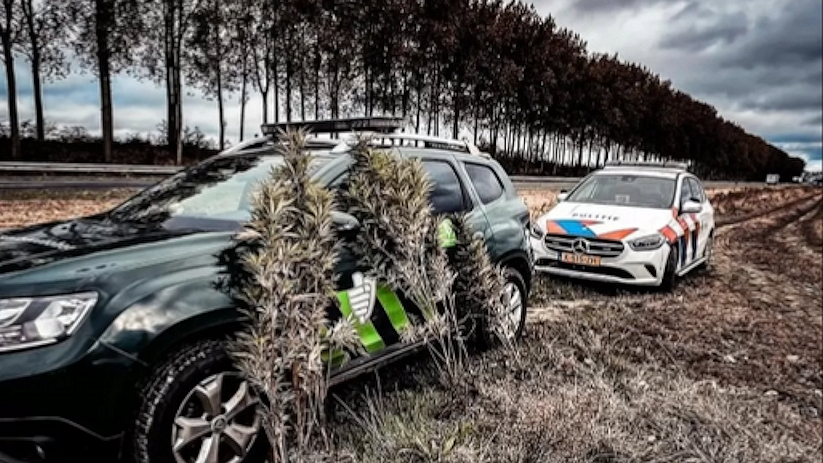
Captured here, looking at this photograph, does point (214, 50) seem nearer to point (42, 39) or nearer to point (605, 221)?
point (42, 39)

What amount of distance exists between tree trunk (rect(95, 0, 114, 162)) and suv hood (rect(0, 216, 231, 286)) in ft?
67.3

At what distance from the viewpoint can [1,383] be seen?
90.2 inches

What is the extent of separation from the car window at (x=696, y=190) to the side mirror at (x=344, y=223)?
25.7 ft

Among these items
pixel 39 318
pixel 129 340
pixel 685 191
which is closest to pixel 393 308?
pixel 129 340

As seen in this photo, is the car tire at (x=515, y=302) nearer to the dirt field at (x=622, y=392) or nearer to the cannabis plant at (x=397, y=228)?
the dirt field at (x=622, y=392)

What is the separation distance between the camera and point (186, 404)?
2680mm

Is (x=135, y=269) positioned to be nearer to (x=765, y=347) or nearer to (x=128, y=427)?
(x=128, y=427)

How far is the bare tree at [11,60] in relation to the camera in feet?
66.5

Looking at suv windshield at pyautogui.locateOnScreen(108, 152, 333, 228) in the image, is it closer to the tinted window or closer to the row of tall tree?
the tinted window

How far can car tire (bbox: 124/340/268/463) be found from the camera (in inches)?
98.7

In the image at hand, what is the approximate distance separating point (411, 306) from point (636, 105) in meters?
53.3

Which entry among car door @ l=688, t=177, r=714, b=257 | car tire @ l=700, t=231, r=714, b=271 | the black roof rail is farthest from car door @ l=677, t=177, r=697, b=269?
the black roof rail

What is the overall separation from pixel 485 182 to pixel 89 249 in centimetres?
335

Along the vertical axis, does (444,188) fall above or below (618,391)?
above
